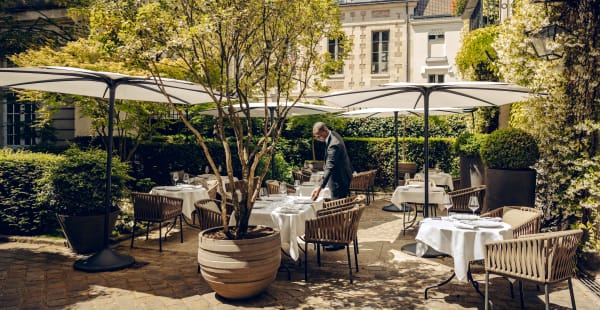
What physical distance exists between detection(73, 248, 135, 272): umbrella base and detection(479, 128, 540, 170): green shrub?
5.75m

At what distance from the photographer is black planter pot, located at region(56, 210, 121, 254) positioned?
21.5 feet

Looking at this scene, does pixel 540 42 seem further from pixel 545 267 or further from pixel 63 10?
pixel 63 10

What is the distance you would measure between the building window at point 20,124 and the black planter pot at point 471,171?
14185 millimetres

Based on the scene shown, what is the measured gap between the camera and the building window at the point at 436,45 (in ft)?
87.4

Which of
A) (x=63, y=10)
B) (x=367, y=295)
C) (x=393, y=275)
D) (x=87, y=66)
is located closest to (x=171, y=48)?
(x=367, y=295)

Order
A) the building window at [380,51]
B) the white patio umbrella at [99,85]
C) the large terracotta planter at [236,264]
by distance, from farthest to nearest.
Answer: the building window at [380,51] < the white patio umbrella at [99,85] < the large terracotta planter at [236,264]

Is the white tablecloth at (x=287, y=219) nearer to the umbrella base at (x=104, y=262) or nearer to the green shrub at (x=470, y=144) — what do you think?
the umbrella base at (x=104, y=262)

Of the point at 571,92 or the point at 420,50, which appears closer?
the point at 571,92

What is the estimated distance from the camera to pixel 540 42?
6.19m

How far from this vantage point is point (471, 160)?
10828 mm

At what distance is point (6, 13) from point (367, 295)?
1765 centimetres

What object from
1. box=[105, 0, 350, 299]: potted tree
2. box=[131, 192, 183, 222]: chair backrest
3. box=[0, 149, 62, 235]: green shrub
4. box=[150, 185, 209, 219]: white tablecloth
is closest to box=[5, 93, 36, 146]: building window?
box=[0, 149, 62, 235]: green shrub

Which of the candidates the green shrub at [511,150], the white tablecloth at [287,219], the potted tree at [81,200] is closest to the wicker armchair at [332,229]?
the white tablecloth at [287,219]

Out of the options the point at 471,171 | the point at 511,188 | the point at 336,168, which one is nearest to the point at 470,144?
the point at 471,171
